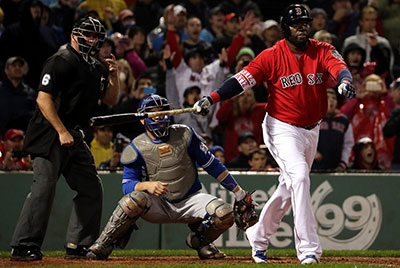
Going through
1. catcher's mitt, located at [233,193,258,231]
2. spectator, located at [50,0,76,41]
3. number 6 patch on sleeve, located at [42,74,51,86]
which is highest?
spectator, located at [50,0,76,41]

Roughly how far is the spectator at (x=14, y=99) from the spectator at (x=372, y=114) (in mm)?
4878

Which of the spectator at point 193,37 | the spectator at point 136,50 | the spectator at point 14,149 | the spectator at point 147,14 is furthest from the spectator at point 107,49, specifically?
the spectator at point 14,149

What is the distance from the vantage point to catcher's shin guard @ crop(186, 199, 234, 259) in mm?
7836

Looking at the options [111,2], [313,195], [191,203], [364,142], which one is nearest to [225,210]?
[191,203]

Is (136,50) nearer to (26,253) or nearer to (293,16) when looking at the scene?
(293,16)

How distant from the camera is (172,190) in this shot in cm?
801

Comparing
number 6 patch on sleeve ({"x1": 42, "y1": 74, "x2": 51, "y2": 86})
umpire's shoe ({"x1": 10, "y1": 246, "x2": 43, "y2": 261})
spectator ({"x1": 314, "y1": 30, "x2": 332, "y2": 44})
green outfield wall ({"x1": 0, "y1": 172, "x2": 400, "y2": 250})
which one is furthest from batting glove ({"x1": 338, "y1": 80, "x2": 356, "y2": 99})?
spectator ({"x1": 314, "y1": 30, "x2": 332, "y2": 44})

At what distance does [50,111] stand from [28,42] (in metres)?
5.45

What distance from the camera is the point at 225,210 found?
308 inches

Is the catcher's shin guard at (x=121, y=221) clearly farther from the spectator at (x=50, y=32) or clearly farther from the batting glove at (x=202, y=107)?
the spectator at (x=50, y=32)

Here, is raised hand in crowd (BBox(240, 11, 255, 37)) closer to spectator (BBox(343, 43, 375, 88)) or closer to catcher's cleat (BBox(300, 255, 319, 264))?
spectator (BBox(343, 43, 375, 88))

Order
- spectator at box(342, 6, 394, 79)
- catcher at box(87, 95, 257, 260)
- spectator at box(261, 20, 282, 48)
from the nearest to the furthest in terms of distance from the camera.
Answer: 1. catcher at box(87, 95, 257, 260)
2. spectator at box(342, 6, 394, 79)
3. spectator at box(261, 20, 282, 48)

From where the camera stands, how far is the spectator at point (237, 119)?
1163 centimetres

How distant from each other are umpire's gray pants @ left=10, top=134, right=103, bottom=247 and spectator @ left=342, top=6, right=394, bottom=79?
6840mm
